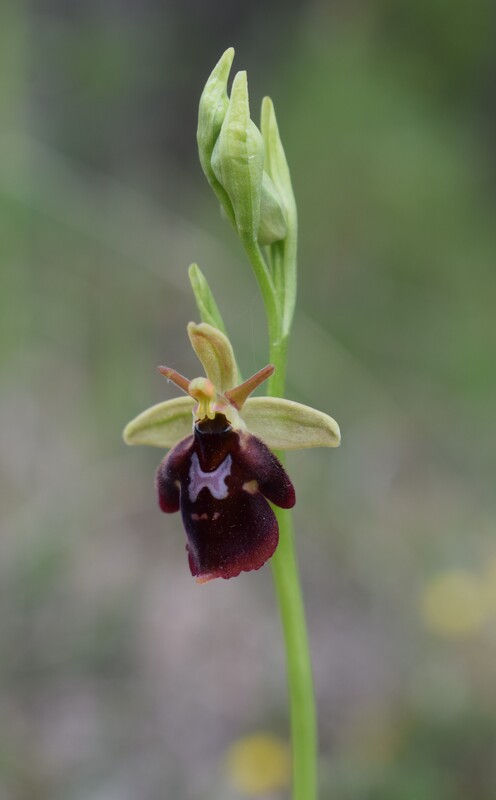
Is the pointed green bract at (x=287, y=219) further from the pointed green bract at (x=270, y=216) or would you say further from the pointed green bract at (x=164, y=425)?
the pointed green bract at (x=164, y=425)

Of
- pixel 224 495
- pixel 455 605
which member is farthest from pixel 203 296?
pixel 455 605

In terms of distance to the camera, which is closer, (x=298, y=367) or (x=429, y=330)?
(x=298, y=367)

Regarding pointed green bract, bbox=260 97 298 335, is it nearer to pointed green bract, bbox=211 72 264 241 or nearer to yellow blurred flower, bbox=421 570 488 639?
pointed green bract, bbox=211 72 264 241

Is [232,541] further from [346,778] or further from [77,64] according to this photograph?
[77,64]

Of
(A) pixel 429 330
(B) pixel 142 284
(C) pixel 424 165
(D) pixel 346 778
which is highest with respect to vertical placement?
(C) pixel 424 165

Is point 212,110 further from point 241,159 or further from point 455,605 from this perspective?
point 455,605

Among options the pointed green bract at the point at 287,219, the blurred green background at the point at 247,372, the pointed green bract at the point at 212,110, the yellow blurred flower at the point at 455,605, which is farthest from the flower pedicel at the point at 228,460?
the yellow blurred flower at the point at 455,605

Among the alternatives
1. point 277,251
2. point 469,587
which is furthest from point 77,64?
point 277,251
